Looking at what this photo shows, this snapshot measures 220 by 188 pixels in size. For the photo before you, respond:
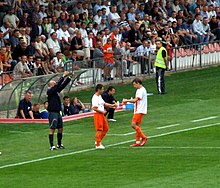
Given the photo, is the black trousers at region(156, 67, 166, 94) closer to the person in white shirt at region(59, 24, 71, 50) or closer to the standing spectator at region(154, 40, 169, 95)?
the standing spectator at region(154, 40, 169, 95)

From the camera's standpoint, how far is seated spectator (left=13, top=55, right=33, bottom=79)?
41.4 m

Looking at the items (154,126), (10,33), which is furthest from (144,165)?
(10,33)

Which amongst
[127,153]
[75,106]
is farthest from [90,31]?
[127,153]

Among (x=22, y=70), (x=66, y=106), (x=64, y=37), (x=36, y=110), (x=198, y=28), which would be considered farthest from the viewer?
(x=198, y=28)

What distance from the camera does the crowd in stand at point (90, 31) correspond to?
1708 inches

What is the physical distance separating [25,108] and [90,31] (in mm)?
10986

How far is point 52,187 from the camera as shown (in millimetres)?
25016

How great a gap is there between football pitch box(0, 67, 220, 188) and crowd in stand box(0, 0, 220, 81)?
3.05m

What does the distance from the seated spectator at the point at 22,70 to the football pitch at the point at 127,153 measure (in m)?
2.36

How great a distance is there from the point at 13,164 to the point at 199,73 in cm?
2201

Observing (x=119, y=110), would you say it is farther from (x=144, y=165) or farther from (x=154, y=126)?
(x=144, y=165)

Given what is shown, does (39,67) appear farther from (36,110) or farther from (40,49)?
(36,110)

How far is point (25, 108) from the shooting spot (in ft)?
123

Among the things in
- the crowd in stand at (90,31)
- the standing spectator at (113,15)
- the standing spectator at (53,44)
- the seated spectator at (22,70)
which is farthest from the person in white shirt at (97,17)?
the seated spectator at (22,70)
